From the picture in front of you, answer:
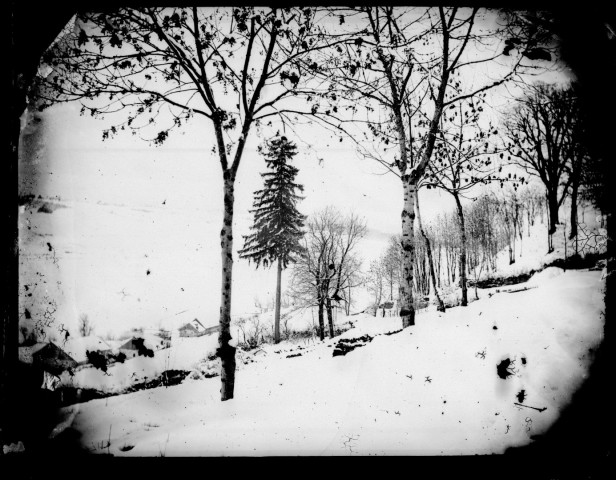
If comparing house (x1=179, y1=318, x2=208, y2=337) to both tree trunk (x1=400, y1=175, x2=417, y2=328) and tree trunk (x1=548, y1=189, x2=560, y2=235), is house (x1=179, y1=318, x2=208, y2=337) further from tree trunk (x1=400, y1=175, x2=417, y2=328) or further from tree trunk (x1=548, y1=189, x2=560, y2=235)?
tree trunk (x1=548, y1=189, x2=560, y2=235)

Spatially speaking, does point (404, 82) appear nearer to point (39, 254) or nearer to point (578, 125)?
point (578, 125)

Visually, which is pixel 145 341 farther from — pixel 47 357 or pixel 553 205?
pixel 553 205

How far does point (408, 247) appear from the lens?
5926mm

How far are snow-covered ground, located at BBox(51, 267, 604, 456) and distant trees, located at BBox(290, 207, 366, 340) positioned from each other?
425 cm

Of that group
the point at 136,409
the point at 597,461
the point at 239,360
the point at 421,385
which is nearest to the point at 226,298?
the point at 136,409

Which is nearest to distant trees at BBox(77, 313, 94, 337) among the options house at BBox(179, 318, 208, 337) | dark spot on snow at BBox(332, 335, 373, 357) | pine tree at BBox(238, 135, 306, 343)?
house at BBox(179, 318, 208, 337)

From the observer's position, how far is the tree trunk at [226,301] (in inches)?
154

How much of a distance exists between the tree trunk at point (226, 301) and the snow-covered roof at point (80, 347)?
1754 millimetres

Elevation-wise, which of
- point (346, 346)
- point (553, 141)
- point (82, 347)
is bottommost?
point (346, 346)

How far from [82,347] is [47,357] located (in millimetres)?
543

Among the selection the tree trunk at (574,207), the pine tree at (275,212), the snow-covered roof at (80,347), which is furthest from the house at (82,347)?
the tree trunk at (574,207)

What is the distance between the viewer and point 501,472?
2.28 m

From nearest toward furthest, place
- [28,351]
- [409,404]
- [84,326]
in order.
Result: 1. [28,351]
2. [409,404]
3. [84,326]

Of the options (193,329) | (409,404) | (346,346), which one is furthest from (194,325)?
→ (409,404)
